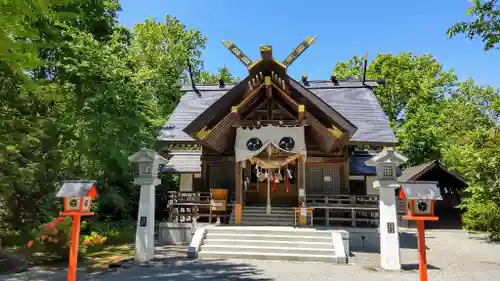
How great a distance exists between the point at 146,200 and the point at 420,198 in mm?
7563

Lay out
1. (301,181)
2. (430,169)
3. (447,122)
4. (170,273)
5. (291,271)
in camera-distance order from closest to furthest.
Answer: (170,273), (291,271), (301,181), (430,169), (447,122)

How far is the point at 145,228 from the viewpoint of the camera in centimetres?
1031

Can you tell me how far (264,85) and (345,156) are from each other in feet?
15.8

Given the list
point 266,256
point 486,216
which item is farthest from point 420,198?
point 486,216

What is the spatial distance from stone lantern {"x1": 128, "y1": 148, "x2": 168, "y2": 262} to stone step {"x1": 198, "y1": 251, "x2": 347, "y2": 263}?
1.62 meters

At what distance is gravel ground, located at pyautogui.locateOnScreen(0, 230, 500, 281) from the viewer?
7.89 metres

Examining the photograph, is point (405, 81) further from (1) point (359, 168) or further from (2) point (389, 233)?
(2) point (389, 233)

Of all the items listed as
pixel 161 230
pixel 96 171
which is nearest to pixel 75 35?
pixel 96 171

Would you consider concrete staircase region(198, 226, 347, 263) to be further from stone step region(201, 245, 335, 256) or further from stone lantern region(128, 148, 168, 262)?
stone lantern region(128, 148, 168, 262)

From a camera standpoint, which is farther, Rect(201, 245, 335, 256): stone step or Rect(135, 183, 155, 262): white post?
Rect(201, 245, 335, 256): stone step

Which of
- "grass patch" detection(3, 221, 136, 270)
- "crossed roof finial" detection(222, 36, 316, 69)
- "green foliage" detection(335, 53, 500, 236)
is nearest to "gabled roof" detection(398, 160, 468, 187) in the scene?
"green foliage" detection(335, 53, 500, 236)

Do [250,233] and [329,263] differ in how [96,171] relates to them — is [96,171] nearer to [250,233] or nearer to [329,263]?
[250,233]

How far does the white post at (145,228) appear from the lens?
10.1 m

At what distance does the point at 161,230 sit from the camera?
1346 cm
